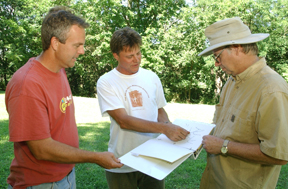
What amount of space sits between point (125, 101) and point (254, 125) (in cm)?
130

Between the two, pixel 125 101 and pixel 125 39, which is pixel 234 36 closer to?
pixel 125 39

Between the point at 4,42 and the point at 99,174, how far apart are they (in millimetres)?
23839

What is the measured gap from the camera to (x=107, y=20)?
1892cm

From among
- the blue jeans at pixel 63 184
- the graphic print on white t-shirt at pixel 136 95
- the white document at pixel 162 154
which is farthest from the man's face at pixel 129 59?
the blue jeans at pixel 63 184

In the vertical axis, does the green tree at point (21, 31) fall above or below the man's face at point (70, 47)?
above

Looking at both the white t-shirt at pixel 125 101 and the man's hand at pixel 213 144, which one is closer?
the man's hand at pixel 213 144

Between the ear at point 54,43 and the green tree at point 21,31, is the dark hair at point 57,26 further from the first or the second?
the green tree at point 21,31

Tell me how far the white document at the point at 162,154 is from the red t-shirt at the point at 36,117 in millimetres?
595

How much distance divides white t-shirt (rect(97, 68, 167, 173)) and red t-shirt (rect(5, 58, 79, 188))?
1.44ft

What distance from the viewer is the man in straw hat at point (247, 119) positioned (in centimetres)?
165

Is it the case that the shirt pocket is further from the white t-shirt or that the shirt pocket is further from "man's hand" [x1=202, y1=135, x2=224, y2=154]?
the white t-shirt

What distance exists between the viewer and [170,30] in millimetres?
19500

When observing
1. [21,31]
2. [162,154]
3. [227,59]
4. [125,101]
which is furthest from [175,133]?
[21,31]

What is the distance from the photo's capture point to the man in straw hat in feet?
5.42
